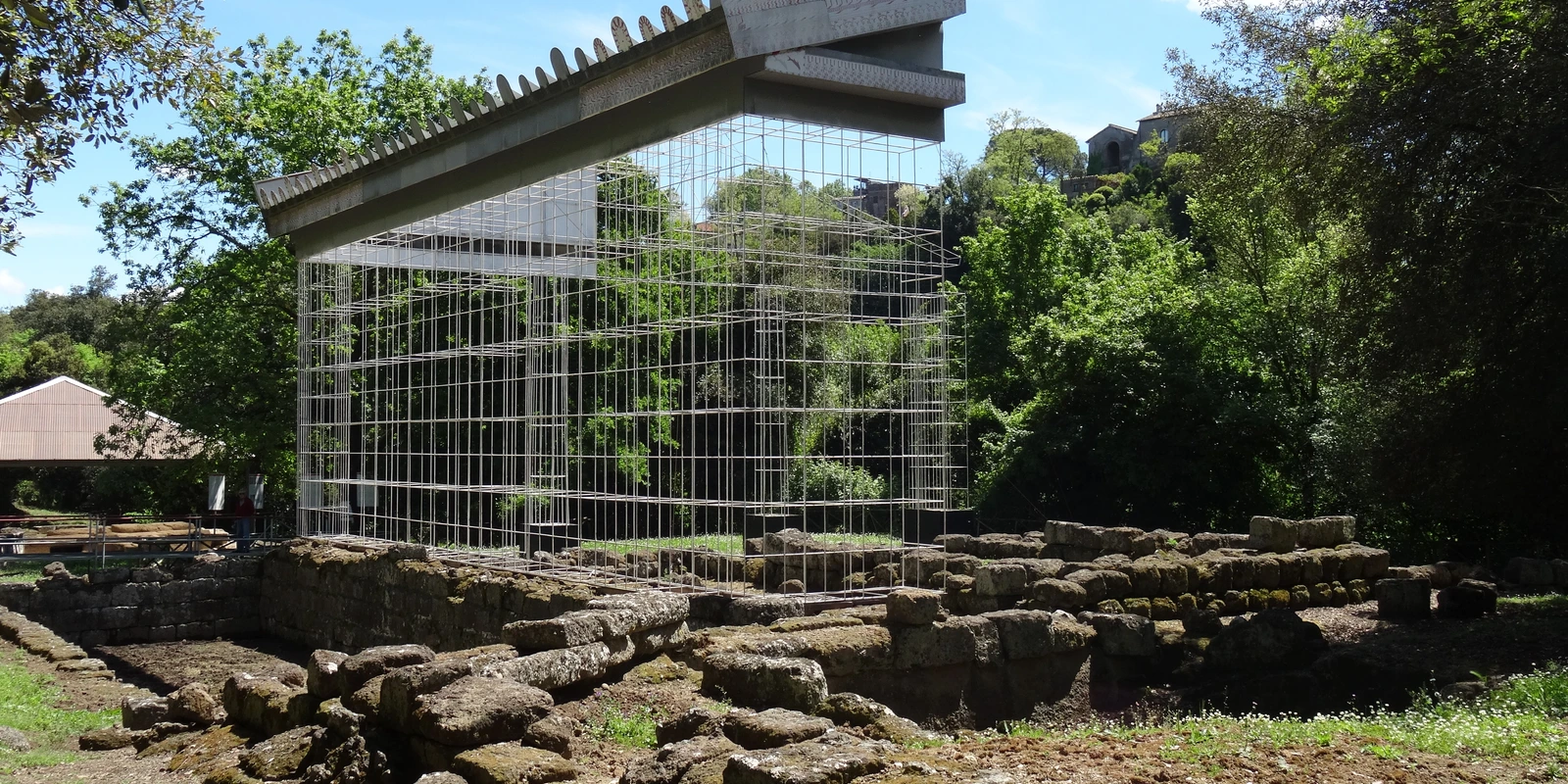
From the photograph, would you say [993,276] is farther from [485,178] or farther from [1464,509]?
[485,178]

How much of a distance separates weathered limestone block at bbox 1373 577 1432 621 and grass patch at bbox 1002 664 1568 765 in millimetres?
5469

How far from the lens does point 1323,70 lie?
13.5 meters

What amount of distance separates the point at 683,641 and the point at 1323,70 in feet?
31.8

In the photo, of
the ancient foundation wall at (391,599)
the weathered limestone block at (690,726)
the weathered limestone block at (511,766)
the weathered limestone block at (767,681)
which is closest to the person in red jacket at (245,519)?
the ancient foundation wall at (391,599)

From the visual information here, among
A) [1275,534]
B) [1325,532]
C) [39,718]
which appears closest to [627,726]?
[39,718]

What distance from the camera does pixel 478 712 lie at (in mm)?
5965

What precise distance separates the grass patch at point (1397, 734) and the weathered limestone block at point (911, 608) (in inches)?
60.7

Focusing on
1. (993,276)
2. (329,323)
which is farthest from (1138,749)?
(993,276)

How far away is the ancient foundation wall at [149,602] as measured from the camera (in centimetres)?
1764

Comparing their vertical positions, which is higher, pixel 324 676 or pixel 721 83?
pixel 721 83

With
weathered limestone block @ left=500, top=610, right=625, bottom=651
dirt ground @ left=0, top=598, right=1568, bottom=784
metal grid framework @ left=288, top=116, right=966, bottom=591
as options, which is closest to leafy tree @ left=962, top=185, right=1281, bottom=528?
metal grid framework @ left=288, top=116, right=966, bottom=591

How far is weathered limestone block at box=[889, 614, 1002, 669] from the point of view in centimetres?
834

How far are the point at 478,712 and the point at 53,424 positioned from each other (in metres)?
28.0

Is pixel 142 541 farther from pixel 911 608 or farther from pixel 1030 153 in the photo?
pixel 1030 153
